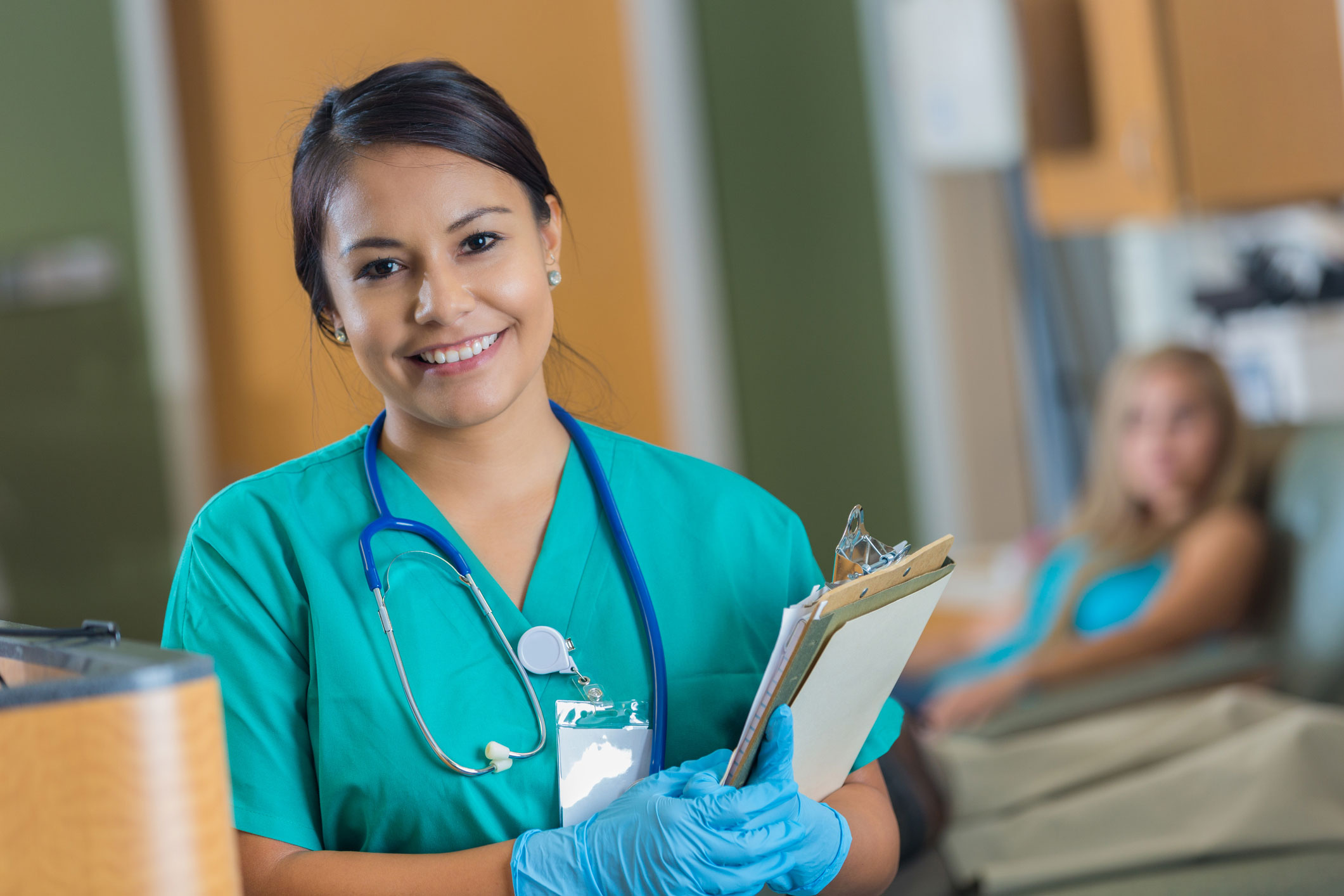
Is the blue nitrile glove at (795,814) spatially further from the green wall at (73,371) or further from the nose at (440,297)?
the green wall at (73,371)

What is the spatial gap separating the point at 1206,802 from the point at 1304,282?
1.40m

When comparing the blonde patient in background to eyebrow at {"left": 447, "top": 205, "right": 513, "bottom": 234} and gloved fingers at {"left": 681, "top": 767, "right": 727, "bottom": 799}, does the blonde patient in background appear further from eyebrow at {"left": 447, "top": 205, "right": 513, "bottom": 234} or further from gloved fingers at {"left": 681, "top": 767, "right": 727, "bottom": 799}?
eyebrow at {"left": 447, "top": 205, "right": 513, "bottom": 234}

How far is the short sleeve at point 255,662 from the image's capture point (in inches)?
31.4

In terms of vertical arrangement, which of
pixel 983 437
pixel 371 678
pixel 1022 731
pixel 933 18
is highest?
pixel 933 18

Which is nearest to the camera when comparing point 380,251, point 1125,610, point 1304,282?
point 380,251

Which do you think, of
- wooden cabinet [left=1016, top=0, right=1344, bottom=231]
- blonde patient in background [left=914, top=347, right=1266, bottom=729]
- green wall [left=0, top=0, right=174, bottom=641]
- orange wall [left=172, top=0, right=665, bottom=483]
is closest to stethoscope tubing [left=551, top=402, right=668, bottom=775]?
blonde patient in background [left=914, top=347, right=1266, bottom=729]

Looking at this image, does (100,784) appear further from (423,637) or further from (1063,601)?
(1063,601)

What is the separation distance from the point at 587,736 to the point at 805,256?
2.71 meters

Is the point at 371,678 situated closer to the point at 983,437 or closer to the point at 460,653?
the point at 460,653

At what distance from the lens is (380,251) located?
80cm

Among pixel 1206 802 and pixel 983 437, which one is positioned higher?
pixel 983 437

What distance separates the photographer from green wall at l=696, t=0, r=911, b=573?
3.34 meters

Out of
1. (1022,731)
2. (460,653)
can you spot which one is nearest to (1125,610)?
(1022,731)

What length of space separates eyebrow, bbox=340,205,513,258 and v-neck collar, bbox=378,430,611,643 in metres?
0.17
